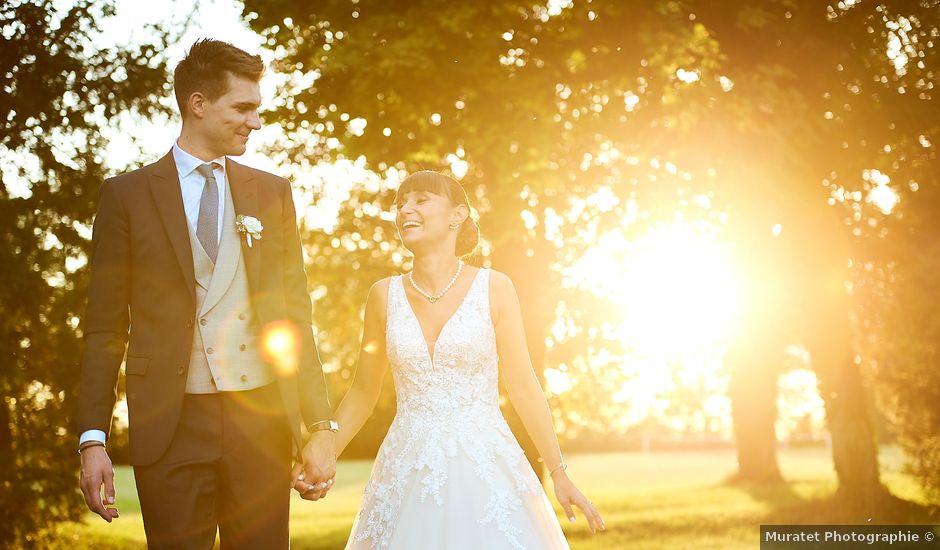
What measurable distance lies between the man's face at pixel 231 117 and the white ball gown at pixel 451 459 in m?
2.06

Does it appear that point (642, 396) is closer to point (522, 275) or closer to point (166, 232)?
point (522, 275)

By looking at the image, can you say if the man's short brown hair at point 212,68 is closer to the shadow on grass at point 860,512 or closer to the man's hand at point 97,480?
the man's hand at point 97,480

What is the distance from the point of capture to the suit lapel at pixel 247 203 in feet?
14.0

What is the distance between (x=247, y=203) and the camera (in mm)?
4367

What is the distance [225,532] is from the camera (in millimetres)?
4113

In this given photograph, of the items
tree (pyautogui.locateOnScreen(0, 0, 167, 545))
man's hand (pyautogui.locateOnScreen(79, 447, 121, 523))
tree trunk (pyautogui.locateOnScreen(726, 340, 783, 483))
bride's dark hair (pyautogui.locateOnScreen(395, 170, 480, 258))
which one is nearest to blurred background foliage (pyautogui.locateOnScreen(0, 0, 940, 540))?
tree (pyautogui.locateOnScreen(0, 0, 167, 545))

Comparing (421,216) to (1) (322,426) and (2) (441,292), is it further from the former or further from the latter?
(1) (322,426)

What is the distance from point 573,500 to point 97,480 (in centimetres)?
255

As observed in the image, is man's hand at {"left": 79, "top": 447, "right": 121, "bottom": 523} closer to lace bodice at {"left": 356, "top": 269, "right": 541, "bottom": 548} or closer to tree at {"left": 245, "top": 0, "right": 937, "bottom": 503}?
lace bodice at {"left": 356, "top": 269, "right": 541, "bottom": 548}

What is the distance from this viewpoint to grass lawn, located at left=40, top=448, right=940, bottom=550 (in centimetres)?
1709

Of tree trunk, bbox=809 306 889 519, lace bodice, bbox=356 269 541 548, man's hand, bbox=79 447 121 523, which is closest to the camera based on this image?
man's hand, bbox=79 447 121 523

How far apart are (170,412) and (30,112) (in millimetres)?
10739

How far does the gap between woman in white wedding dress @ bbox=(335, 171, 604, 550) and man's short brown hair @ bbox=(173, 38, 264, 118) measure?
1.82 meters

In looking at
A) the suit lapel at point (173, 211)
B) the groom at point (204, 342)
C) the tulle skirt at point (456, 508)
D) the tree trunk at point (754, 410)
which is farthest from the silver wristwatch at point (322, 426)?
the tree trunk at point (754, 410)
